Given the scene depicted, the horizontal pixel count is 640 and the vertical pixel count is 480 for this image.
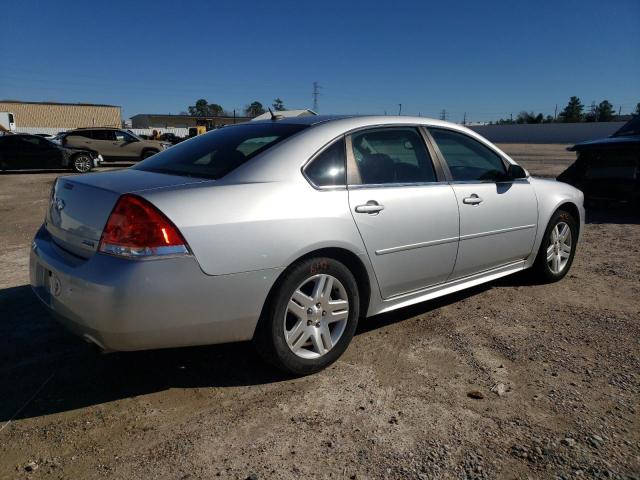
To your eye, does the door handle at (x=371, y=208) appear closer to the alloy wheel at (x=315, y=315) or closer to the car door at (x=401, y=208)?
the car door at (x=401, y=208)

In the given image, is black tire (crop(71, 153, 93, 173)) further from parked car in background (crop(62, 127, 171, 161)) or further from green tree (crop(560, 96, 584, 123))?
green tree (crop(560, 96, 584, 123))

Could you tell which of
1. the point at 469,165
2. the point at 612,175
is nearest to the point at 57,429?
the point at 469,165

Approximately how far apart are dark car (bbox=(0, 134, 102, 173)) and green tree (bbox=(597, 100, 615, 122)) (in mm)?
70944

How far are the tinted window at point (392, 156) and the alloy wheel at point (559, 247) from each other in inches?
67.7

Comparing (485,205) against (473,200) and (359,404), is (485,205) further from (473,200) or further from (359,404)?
(359,404)

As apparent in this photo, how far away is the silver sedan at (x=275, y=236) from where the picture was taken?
7.91ft

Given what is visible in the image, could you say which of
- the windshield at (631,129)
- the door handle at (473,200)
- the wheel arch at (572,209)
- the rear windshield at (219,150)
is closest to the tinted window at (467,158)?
the door handle at (473,200)

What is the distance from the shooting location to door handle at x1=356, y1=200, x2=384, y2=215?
3037 millimetres

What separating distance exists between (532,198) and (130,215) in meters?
3.27

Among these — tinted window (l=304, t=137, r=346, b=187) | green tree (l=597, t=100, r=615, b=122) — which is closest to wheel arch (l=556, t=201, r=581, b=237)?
tinted window (l=304, t=137, r=346, b=187)

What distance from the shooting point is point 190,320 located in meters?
2.50

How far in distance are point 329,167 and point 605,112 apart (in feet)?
265

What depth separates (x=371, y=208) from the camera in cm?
308

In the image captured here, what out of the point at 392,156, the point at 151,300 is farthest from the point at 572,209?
the point at 151,300
